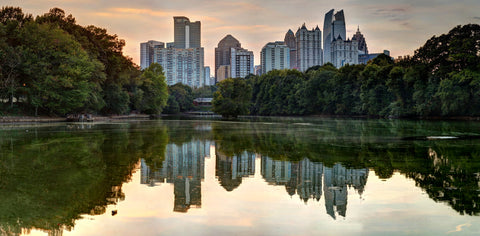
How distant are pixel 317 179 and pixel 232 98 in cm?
7087

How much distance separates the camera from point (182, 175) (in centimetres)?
1053

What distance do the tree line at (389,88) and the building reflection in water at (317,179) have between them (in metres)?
44.9

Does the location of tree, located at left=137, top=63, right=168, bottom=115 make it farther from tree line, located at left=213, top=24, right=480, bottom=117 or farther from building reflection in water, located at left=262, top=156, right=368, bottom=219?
building reflection in water, located at left=262, top=156, right=368, bottom=219

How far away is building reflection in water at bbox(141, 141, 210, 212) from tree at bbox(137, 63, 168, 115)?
64.3 metres

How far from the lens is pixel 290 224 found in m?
6.23

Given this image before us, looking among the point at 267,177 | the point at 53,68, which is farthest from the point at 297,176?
the point at 53,68

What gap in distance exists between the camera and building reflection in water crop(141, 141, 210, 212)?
786 cm

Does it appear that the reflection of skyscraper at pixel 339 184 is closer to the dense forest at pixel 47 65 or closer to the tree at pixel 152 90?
the dense forest at pixel 47 65

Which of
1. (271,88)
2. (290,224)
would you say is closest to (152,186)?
(290,224)

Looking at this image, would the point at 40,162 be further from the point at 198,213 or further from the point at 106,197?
the point at 198,213

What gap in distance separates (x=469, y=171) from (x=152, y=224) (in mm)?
8800

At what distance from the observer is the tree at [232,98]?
258 ft

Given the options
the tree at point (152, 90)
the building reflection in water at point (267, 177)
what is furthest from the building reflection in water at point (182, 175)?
the tree at point (152, 90)

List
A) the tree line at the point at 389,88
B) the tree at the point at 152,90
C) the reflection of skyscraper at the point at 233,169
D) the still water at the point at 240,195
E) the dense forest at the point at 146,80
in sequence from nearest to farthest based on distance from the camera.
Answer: the still water at the point at 240,195
the reflection of skyscraper at the point at 233,169
the dense forest at the point at 146,80
the tree line at the point at 389,88
the tree at the point at 152,90
